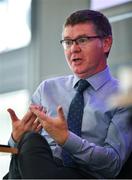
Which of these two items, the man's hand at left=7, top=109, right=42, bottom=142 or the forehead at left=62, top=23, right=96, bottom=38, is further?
the forehead at left=62, top=23, right=96, bottom=38

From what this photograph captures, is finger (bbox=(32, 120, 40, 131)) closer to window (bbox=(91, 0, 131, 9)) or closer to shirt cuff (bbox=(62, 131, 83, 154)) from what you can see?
shirt cuff (bbox=(62, 131, 83, 154))

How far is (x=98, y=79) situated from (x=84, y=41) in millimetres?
153

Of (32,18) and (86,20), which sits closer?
(86,20)

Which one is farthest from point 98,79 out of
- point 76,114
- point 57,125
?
point 57,125

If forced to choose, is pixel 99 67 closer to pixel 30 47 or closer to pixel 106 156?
pixel 106 156

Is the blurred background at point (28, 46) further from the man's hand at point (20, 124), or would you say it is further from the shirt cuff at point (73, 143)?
the shirt cuff at point (73, 143)

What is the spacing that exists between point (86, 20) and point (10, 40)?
258 cm

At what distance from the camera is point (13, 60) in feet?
13.6

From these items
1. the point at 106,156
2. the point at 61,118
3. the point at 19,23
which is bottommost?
the point at 106,156

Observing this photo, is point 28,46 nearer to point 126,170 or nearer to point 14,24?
point 14,24

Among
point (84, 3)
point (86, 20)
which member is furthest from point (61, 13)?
point (86, 20)

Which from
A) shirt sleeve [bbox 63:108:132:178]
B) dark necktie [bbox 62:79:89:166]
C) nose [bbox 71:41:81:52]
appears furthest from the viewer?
nose [bbox 71:41:81:52]

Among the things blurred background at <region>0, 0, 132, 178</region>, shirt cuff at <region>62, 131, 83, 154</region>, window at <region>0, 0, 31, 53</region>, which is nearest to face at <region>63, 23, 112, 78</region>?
shirt cuff at <region>62, 131, 83, 154</region>

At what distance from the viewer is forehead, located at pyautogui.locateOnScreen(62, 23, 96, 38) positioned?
154 centimetres
